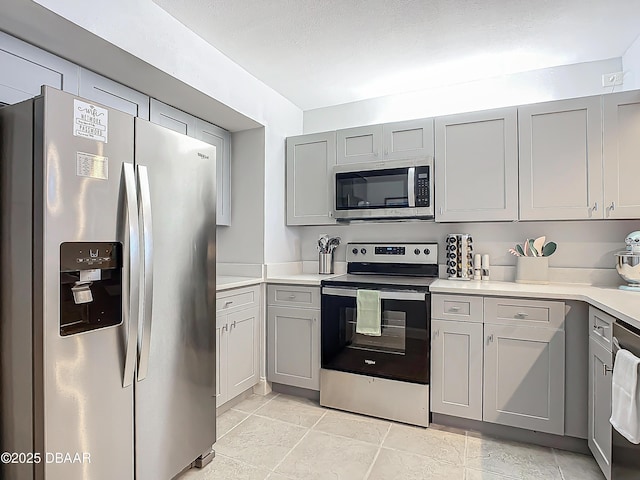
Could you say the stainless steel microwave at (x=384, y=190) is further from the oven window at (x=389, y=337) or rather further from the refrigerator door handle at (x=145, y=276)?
the refrigerator door handle at (x=145, y=276)

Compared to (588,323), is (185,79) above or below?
above

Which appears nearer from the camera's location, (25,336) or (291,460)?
(25,336)

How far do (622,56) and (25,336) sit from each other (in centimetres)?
369

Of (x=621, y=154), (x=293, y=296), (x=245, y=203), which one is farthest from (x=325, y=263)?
(x=621, y=154)

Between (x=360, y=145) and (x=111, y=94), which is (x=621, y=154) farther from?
(x=111, y=94)

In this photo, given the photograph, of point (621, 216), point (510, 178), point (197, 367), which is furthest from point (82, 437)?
point (621, 216)

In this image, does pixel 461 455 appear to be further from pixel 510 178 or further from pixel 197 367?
pixel 510 178

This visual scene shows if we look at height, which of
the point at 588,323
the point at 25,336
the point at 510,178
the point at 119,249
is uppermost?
the point at 510,178

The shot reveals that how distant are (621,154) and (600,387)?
4.62 ft

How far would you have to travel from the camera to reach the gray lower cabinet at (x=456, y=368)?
7.36 ft

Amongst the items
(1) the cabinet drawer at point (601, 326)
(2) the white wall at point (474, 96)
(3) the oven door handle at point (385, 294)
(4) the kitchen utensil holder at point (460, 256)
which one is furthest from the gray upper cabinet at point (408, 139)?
(1) the cabinet drawer at point (601, 326)

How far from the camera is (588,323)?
2.02 meters

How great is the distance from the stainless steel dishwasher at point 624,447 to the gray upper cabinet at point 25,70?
274 centimetres

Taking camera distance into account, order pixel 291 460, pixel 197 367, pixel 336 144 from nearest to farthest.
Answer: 1. pixel 197 367
2. pixel 291 460
3. pixel 336 144
